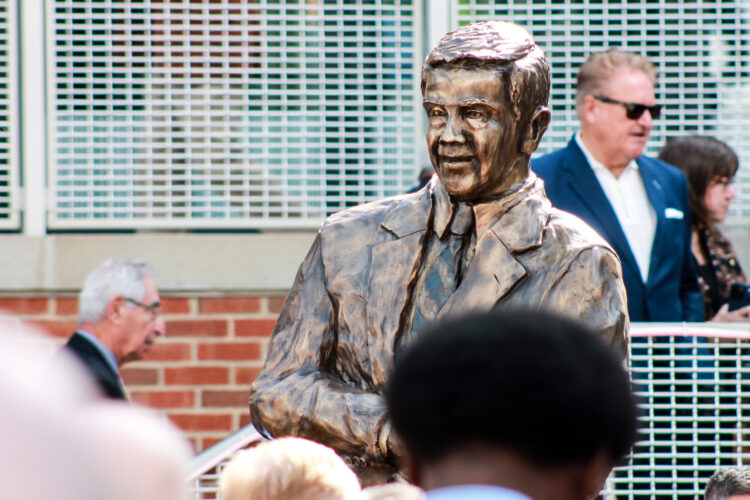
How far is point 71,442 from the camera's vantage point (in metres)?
1.04

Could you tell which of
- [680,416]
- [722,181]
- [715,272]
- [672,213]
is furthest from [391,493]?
[722,181]

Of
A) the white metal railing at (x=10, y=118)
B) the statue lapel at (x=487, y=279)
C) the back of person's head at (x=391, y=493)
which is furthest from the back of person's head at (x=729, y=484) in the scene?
the white metal railing at (x=10, y=118)

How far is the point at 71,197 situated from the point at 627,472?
9.69 ft

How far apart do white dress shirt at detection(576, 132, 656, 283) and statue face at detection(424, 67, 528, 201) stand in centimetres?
210

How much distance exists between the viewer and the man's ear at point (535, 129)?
308 centimetres

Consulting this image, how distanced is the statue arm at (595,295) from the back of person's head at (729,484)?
4.02ft

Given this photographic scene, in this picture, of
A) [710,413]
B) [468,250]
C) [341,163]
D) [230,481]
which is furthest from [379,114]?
[230,481]

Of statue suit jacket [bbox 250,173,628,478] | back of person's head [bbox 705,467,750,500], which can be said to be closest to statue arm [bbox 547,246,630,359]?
statue suit jacket [bbox 250,173,628,478]

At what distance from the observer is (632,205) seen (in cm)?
519

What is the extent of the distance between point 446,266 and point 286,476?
83 cm

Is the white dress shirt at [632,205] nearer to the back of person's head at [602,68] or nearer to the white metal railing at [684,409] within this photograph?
the back of person's head at [602,68]

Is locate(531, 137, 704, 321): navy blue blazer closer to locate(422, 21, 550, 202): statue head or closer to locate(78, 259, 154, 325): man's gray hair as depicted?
locate(78, 259, 154, 325): man's gray hair

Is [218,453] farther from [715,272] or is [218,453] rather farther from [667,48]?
[667,48]

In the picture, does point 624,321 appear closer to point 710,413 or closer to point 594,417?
point 594,417
